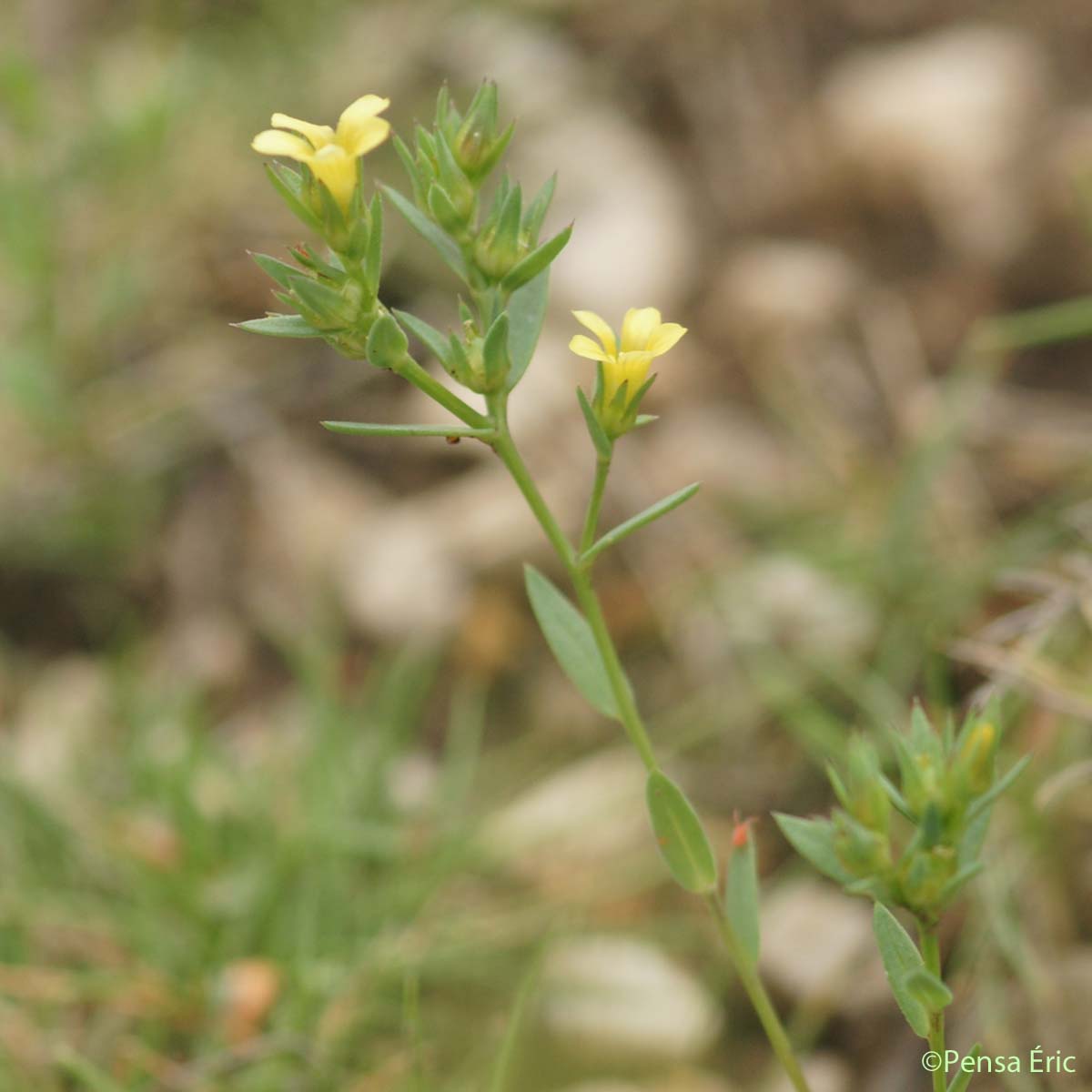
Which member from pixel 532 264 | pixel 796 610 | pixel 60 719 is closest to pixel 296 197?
pixel 532 264

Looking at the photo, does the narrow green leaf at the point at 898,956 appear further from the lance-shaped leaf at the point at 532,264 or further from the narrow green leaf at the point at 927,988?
the lance-shaped leaf at the point at 532,264

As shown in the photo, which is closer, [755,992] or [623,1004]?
[755,992]

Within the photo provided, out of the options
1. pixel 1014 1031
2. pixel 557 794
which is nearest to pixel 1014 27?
pixel 557 794

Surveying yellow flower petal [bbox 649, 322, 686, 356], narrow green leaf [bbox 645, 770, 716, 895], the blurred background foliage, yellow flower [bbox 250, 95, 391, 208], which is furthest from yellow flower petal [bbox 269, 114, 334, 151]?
the blurred background foliage

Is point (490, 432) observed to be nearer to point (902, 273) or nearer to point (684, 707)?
point (684, 707)

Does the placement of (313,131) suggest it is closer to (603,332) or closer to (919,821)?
(603,332)

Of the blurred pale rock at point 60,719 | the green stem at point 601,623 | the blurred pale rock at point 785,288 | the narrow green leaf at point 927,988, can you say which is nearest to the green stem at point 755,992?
the green stem at point 601,623
